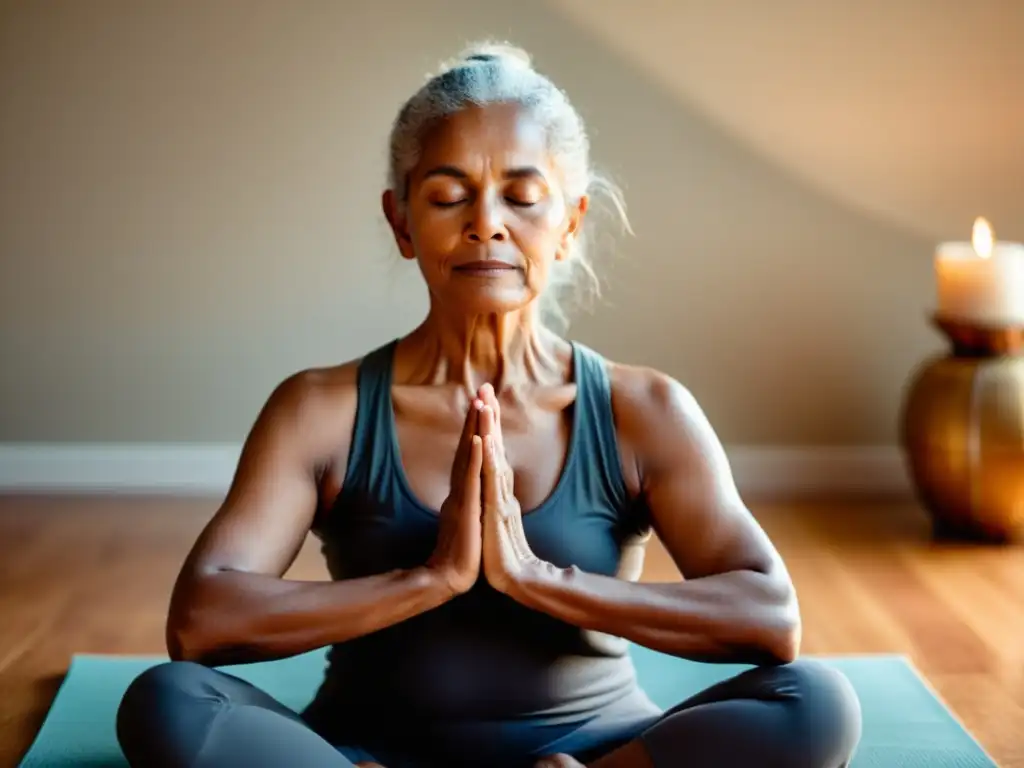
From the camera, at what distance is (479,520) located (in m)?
1.66

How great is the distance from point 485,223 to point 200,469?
245cm

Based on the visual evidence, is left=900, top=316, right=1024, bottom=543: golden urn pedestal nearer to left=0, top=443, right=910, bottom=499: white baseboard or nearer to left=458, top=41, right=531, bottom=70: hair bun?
left=0, top=443, right=910, bottom=499: white baseboard

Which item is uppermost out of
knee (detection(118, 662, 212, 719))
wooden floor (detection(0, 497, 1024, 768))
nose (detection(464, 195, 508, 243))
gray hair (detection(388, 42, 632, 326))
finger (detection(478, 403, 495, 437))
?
gray hair (detection(388, 42, 632, 326))

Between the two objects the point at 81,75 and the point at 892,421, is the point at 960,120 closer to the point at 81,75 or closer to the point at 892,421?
the point at 892,421

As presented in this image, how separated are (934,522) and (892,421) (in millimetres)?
450

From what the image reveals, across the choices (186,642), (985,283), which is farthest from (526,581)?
(985,283)

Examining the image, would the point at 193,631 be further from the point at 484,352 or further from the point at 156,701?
the point at 484,352

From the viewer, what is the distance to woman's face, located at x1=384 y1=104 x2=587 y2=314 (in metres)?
1.78

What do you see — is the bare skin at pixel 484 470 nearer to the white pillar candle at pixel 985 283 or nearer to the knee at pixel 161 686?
the knee at pixel 161 686

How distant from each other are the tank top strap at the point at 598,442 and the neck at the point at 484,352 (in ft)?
0.19

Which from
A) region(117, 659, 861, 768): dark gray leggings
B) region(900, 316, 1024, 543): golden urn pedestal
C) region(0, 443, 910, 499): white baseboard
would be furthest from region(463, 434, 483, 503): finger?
region(0, 443, 910, 499): white baseboard

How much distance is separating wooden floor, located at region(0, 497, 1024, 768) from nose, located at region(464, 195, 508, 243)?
115 cm

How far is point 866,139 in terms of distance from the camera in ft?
12.6

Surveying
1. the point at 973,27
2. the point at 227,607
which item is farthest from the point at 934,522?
the point at 227,607
